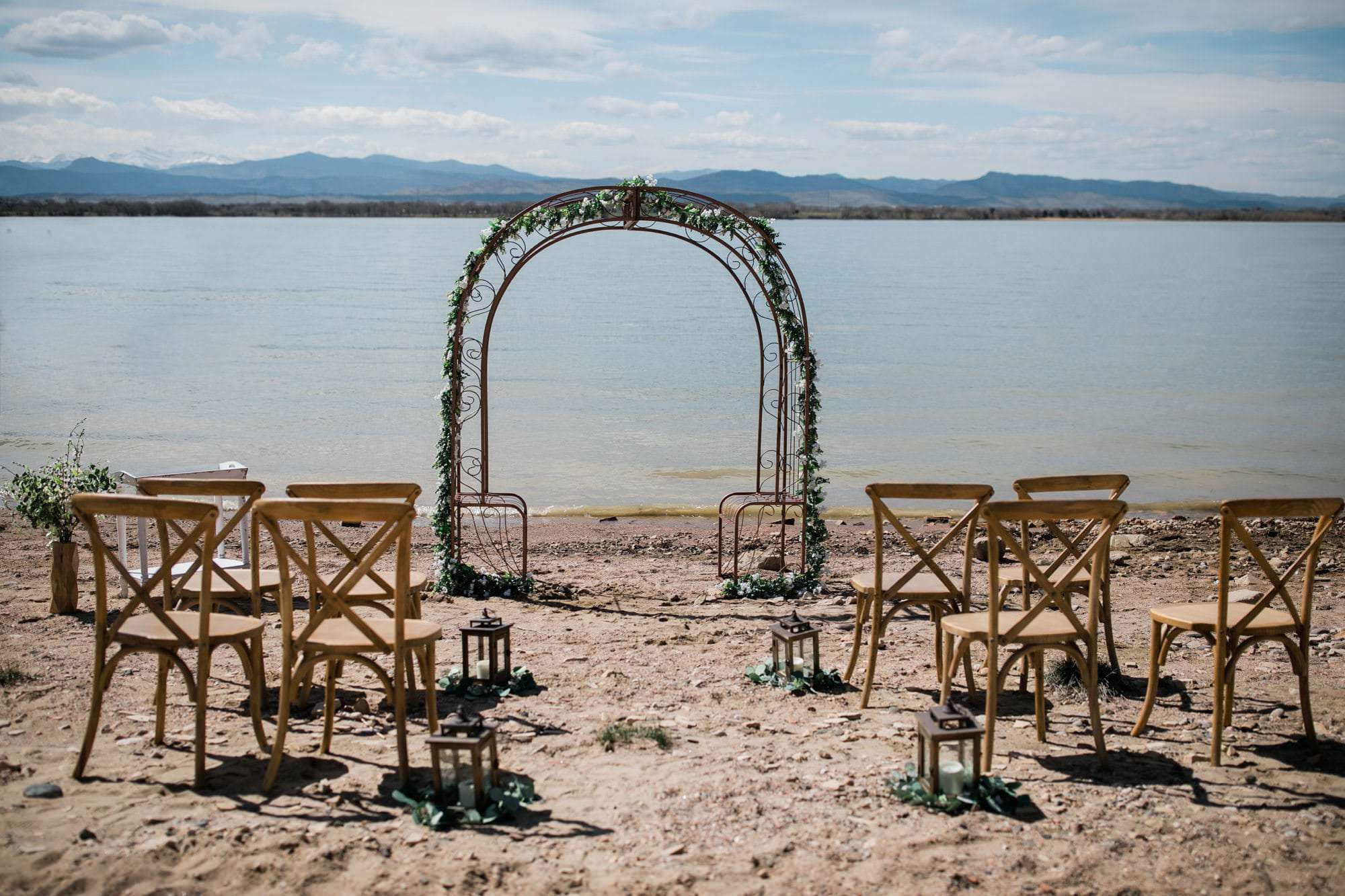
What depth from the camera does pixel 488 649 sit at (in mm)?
6695

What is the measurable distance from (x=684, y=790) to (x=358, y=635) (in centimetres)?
156

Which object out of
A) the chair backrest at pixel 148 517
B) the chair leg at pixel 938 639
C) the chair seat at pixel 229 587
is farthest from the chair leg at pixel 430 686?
the chair leg at pixel 938 639

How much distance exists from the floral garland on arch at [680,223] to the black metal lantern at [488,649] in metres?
2.65

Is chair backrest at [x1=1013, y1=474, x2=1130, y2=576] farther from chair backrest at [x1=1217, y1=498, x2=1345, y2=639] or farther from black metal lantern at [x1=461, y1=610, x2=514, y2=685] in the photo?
black metal lantern at [x1=461, y1=610, x2=514, y2=685]

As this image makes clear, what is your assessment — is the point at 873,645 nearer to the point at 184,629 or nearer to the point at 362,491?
the point at 362,491

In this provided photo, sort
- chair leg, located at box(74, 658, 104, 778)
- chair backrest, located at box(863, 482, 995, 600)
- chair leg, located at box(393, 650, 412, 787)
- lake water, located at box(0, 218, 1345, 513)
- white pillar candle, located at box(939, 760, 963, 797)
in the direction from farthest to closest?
1. lake water, located at box(0, 218, 1345, 513)
2. chair backrest, located at box(863, 482, 995, 600)
3. chair leg, located at box(74, 658, 104, 778)
4. chair leg, located at box(393, 650, 412, 787)
5. white pillar candle, located at box(939, 760, 963, 797)

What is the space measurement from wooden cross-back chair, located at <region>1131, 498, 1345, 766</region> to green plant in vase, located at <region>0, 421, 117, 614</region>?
6.58 m

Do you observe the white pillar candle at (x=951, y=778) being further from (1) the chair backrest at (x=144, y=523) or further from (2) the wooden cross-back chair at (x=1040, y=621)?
(1) the chair backrest at (x=144, y=523)

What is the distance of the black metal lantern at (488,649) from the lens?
6.58 meters

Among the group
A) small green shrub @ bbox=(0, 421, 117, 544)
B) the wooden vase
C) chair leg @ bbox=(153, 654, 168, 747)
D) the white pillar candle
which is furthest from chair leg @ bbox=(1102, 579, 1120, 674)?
small green shrub @ bbox=(0, 421, 117, 544)

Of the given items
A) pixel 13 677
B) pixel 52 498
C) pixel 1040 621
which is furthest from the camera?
pixel 52 498

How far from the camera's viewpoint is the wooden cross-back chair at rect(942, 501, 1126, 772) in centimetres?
525

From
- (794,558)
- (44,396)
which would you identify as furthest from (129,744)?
(44,396)

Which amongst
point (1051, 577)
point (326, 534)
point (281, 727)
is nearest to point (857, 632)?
point (1051, 577)
